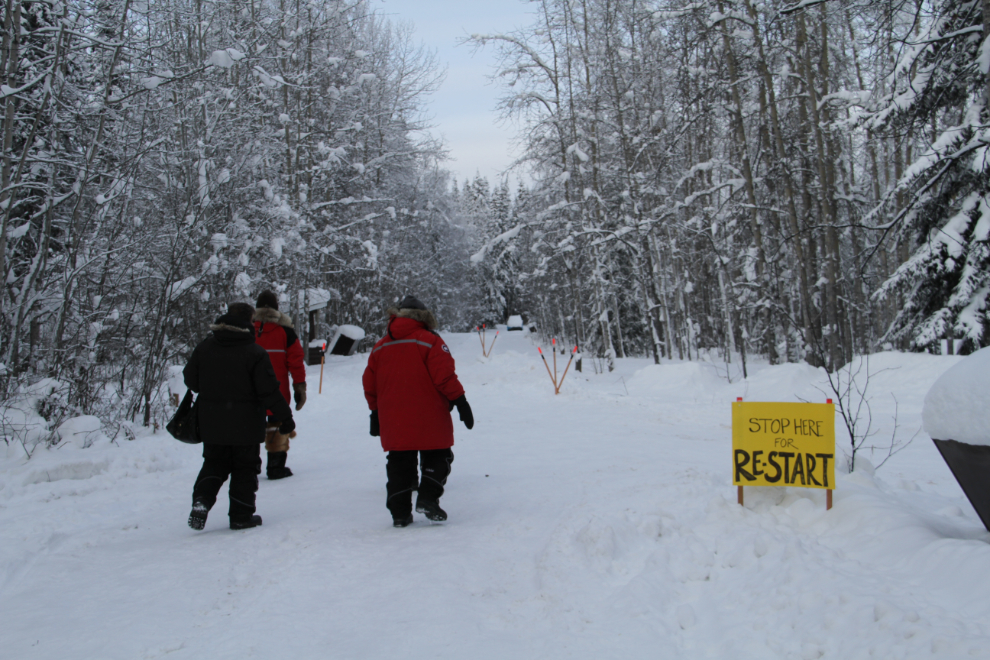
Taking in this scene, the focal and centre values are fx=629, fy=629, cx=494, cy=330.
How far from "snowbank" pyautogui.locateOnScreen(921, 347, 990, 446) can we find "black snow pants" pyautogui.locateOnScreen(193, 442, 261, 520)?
463cm

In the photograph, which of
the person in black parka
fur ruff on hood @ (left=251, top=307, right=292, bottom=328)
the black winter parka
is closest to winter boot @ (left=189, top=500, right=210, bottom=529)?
the person in black parka

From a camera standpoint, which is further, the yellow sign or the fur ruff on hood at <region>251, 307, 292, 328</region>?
the fur ruff on hood at <region>251, 307, 292, 328</region>

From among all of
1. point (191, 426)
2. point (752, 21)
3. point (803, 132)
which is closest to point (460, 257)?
point (803, 132)

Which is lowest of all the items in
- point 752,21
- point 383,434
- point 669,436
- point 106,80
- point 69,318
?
point 669,436

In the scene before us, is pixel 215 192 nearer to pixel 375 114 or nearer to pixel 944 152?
pixel 944 152

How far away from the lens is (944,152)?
28.1ft

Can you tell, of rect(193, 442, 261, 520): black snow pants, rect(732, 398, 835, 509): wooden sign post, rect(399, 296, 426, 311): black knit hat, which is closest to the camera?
rect(732, 398, 835, 509): wooden sign post

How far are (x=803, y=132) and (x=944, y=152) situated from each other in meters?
8.18

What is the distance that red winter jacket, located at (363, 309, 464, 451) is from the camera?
4.84 meters

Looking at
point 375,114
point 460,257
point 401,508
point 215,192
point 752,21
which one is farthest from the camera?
point 460,257

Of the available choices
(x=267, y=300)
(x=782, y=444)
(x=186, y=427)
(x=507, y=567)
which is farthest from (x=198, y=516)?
(x=782, y=444)

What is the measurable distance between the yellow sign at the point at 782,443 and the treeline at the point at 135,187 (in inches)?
263

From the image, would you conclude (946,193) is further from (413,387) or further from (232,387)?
(232,387)

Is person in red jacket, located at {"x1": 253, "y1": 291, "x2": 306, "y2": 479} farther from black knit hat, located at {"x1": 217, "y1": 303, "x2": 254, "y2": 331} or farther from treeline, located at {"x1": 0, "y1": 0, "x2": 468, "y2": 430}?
treeline, located at {"x1": 0, "y1": 0, "x2": 468, "y2": 430}
